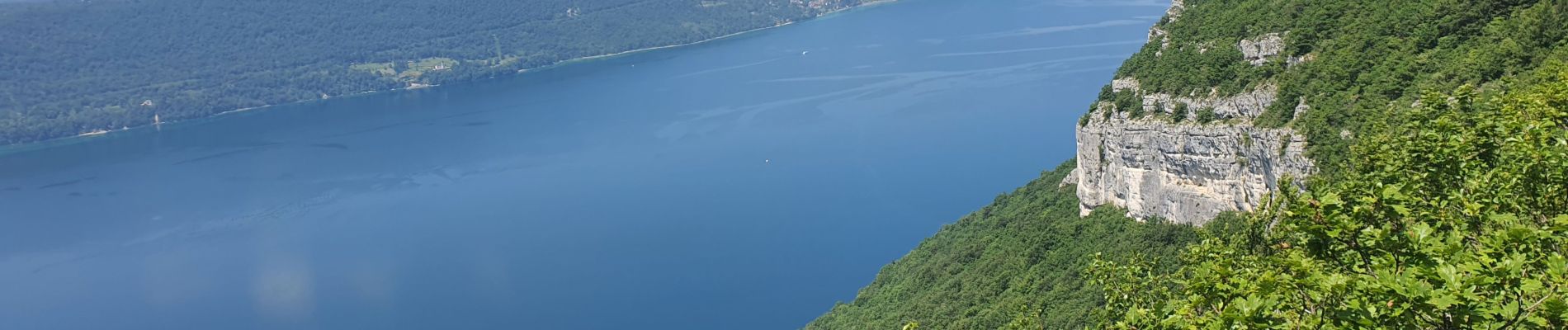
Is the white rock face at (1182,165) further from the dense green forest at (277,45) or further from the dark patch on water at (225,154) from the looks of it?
the dense green forest at (277,45)

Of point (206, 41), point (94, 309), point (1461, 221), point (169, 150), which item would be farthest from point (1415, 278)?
point (206, 41)

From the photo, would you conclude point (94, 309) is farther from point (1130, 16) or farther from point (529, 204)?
point (1130, 16)

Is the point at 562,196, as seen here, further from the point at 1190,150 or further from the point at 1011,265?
the point at 1190,150

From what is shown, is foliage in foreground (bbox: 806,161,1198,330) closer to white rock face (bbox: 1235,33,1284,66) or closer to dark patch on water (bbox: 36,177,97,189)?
white rock face (bbox: 1235,33,1284,66)

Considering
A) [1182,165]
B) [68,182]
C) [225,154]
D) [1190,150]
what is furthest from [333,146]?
[1190,150]

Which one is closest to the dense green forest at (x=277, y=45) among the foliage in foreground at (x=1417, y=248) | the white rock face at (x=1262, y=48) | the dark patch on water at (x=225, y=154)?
the dark patch on water at (x=225, y=154)

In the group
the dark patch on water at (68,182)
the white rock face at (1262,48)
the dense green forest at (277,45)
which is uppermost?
the white rock face at (1262,48)
